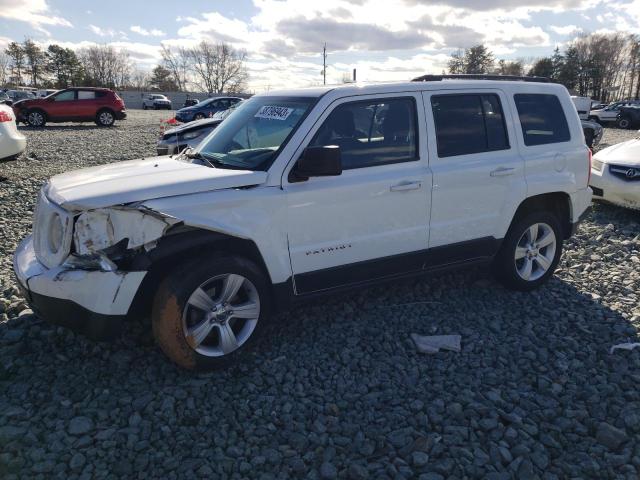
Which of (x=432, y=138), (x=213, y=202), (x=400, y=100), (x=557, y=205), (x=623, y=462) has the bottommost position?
(x=623, y=462)

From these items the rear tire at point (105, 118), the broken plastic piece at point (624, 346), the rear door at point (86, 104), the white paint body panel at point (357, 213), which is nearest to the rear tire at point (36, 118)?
the rear door at point (86, 104)

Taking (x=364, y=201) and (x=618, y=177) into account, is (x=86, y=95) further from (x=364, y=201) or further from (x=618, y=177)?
(x=364, y=201)

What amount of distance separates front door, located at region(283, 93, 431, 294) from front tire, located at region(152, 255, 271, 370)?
0.36m

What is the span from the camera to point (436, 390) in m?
3.34

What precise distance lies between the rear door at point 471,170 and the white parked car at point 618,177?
3927 mm

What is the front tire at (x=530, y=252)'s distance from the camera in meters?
4.65

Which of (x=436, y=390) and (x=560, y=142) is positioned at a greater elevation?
(x=560, y=142)

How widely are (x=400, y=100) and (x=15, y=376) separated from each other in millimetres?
3425

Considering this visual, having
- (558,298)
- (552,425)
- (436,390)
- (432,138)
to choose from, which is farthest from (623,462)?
(432,138)

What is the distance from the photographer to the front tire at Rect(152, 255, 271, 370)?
3254 millimetres

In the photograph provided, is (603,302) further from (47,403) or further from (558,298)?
(47,403)

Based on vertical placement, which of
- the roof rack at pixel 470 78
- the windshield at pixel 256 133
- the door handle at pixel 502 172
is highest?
the roof rack at pixel 470 78

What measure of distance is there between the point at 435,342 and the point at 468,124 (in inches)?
72.5

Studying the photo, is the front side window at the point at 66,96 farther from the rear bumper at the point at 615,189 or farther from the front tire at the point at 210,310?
the front tire at the point at 210,310
